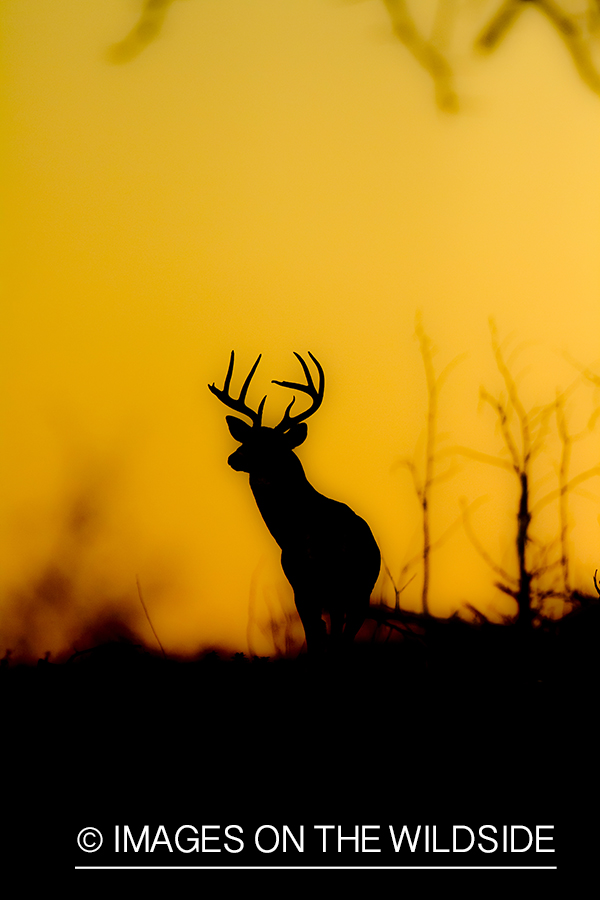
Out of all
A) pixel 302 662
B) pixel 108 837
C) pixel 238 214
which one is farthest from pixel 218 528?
pixel 238 214

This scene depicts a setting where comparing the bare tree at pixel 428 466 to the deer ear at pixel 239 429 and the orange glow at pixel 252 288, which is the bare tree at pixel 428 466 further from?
the deer ear at pixel 239 429

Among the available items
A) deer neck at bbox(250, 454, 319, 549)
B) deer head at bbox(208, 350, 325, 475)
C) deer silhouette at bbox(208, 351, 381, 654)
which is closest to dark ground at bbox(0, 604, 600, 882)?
deer silhouette at bbox(208, 351, 381, 654)

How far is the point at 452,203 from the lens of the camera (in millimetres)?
1899

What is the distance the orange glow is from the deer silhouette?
A: 0.26 metres

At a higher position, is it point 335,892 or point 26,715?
point 26,715

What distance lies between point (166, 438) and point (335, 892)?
1.15 metres

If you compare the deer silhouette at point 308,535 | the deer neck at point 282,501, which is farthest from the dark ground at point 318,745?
the deer neck at point 282,501

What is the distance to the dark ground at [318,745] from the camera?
135 cm

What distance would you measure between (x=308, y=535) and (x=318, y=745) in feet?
1.56

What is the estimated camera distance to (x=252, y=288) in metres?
1.87

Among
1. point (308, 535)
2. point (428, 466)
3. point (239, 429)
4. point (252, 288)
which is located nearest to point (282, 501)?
point (308, 535)

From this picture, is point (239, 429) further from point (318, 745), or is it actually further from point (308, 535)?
point (318, 745)

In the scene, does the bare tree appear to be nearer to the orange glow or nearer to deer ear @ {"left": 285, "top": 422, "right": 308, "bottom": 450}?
the orange glow

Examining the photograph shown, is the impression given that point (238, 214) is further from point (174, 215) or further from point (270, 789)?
point (270, 789)
